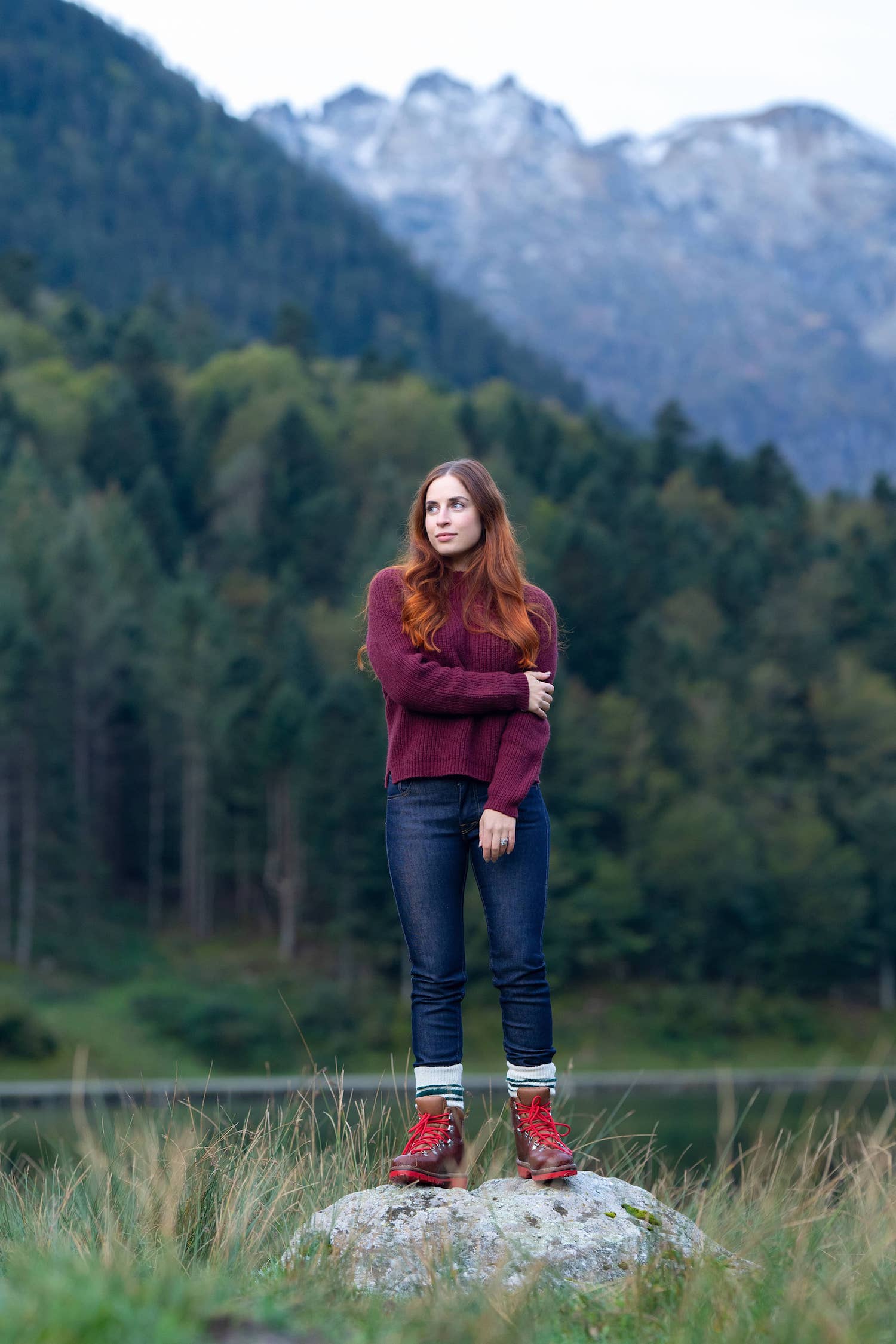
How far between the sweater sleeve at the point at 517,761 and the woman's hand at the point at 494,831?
2 cm

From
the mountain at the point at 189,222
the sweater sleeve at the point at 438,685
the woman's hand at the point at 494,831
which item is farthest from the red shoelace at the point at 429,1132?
the mountain at the point at 189,222

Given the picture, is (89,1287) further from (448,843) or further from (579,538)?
(579,538)

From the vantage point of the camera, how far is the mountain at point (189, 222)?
121 metres

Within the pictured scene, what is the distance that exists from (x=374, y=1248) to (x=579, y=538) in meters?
61.1

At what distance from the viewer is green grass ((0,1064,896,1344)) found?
9.09 ft

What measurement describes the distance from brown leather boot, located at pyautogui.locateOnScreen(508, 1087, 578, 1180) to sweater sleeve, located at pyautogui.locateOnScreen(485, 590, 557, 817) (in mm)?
882

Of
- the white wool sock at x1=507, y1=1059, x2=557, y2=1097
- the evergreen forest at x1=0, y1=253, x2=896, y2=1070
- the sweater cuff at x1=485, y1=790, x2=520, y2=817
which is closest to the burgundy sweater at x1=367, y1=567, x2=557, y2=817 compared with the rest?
the sweater cuff at x1=485, y1=790, x2=520, y2=817

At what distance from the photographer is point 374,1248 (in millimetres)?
3990

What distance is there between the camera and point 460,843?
178 inches

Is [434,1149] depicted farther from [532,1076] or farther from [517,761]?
[517,761]

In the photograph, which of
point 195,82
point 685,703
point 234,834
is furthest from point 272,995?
point 195,82

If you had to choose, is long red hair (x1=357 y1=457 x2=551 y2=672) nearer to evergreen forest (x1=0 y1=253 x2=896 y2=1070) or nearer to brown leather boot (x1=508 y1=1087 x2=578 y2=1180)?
brown leather boot (x1=508 y1=1087 x2=578 y2=1180)

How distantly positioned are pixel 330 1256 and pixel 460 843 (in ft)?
4.09

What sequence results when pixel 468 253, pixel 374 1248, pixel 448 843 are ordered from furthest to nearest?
pixel 468 253 → pixel 448 843 → pixel 374 1248
